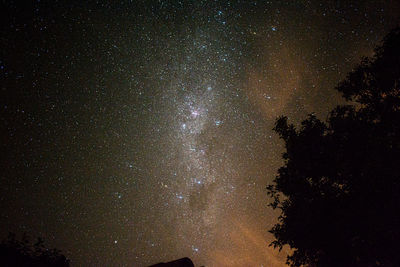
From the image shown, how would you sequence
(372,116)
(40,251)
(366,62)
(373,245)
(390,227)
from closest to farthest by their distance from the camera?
(390,227), (373,245), (372,116), (366,62), (40,251)

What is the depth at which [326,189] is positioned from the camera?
804cm

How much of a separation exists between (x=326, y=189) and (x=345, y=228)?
1.40 metres

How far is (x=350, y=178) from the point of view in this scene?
7.52 m

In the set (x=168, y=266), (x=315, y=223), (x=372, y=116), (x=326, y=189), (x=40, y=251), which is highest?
(x=372, y=116)

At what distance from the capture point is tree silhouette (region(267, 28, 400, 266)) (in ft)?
22.1

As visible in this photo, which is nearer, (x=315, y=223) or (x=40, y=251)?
(x=315, y=223)

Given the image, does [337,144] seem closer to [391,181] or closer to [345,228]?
[391,181]

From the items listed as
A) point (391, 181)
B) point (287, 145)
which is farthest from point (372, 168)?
point (287, 145)

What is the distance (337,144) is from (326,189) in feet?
5.74

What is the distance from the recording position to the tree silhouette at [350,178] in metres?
6.75

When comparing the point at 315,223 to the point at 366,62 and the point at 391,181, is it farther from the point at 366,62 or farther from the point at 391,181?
the point at 366,62

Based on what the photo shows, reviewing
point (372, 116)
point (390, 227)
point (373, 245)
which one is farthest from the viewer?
point (372, 116)

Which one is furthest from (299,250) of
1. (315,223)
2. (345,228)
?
(345,228)

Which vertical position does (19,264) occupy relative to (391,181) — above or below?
below
